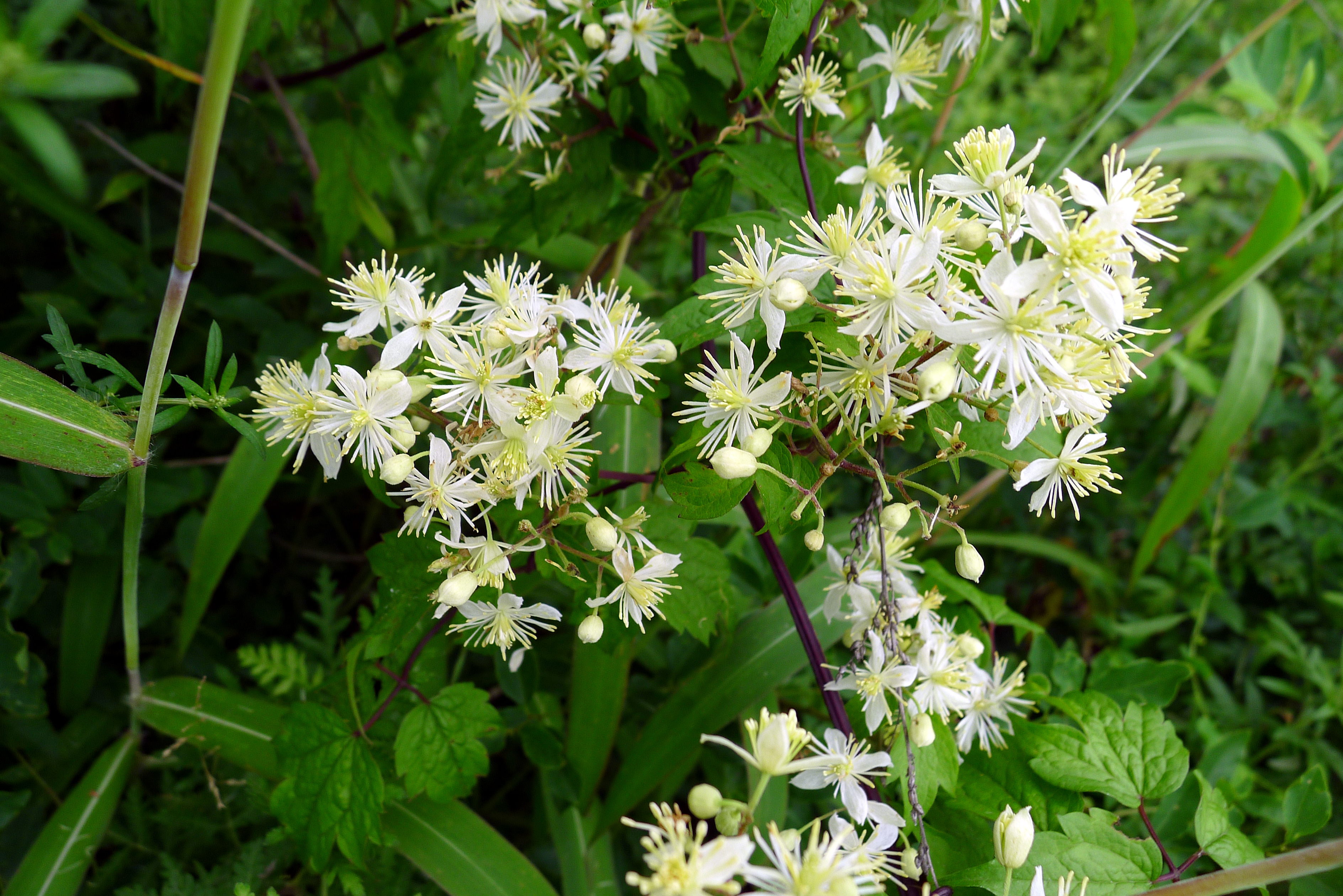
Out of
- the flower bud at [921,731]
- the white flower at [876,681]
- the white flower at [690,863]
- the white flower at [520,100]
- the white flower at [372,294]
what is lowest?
the white flower at [690,863]

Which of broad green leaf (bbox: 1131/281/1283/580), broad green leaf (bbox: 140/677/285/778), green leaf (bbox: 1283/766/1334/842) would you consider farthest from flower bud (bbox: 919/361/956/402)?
broad green leaf (bbox: 1131/281/1283/580)

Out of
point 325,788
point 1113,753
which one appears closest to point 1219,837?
point 1113,753

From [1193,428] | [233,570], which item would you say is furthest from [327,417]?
[1193,428]

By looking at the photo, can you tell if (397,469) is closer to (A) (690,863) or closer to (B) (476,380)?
(B) (476,380)

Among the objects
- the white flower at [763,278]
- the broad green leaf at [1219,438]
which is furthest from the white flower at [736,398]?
the broad green leaf at [1219,438]

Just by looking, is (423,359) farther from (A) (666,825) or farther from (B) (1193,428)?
(B) (1193,428)

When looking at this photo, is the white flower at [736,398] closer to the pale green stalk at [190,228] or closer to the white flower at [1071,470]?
the white flower at [1071,470]

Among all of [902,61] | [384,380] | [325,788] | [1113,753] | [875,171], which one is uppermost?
[902,61]
